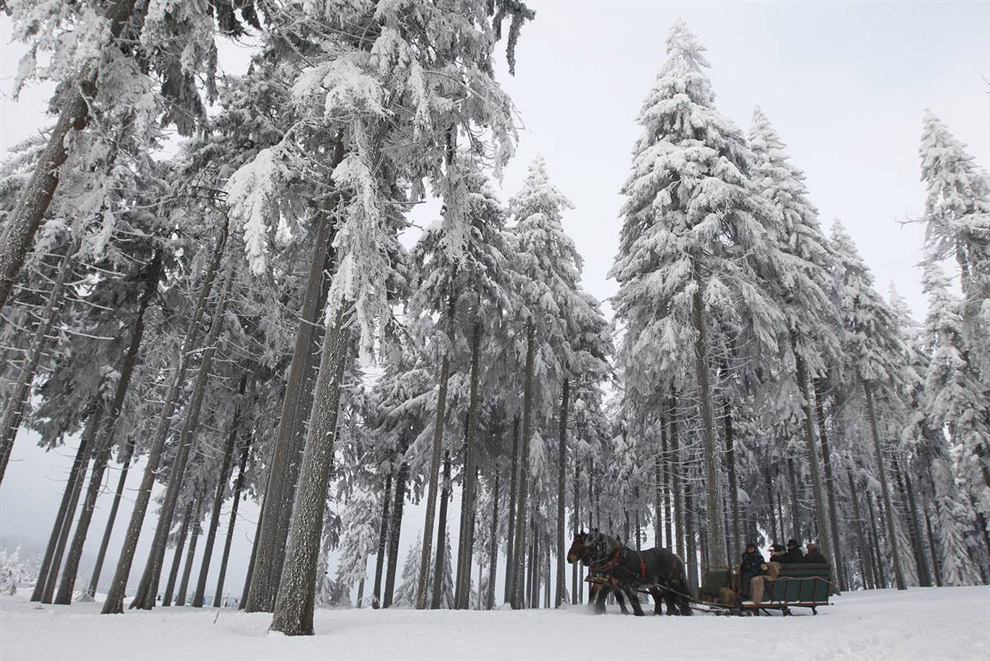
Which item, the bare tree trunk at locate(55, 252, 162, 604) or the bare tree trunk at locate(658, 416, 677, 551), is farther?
the bare tree trunk at locate(658, 416, 677, 551)

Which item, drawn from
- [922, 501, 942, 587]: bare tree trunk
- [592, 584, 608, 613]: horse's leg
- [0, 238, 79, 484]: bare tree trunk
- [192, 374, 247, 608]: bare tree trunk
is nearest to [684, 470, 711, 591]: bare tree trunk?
[592, 584, 608, 613]: horse's leg

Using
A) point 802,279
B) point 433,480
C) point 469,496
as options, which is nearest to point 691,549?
point 469,496

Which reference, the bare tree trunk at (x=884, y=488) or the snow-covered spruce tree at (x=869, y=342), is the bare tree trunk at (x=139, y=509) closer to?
the snow-covered spruce tree at (x=869, y=342)

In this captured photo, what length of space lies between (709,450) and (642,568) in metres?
5.18

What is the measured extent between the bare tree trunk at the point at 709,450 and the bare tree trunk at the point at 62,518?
2099 cm

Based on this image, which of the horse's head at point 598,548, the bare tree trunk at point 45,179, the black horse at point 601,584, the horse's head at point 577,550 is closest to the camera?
the bare tree trunk at point 45,179

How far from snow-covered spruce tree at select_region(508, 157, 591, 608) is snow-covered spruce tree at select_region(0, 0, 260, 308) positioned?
13.7 meters

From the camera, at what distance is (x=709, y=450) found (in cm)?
1525

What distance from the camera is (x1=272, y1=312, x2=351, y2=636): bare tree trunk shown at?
27.4ft

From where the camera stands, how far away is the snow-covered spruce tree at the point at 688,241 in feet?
52.6

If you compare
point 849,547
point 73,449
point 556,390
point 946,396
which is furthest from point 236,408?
point 849,547

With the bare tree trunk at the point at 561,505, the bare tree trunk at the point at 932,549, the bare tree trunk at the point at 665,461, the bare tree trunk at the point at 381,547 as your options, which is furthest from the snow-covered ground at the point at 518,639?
the bare tree trunk at the point at 932,549

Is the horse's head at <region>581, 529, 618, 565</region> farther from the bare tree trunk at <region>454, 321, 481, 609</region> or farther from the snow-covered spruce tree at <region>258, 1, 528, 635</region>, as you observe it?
the bare tree trunk at <region>454, 321, 481, 609</region>

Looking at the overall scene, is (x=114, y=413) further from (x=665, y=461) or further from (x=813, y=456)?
(x=813, y=456)
